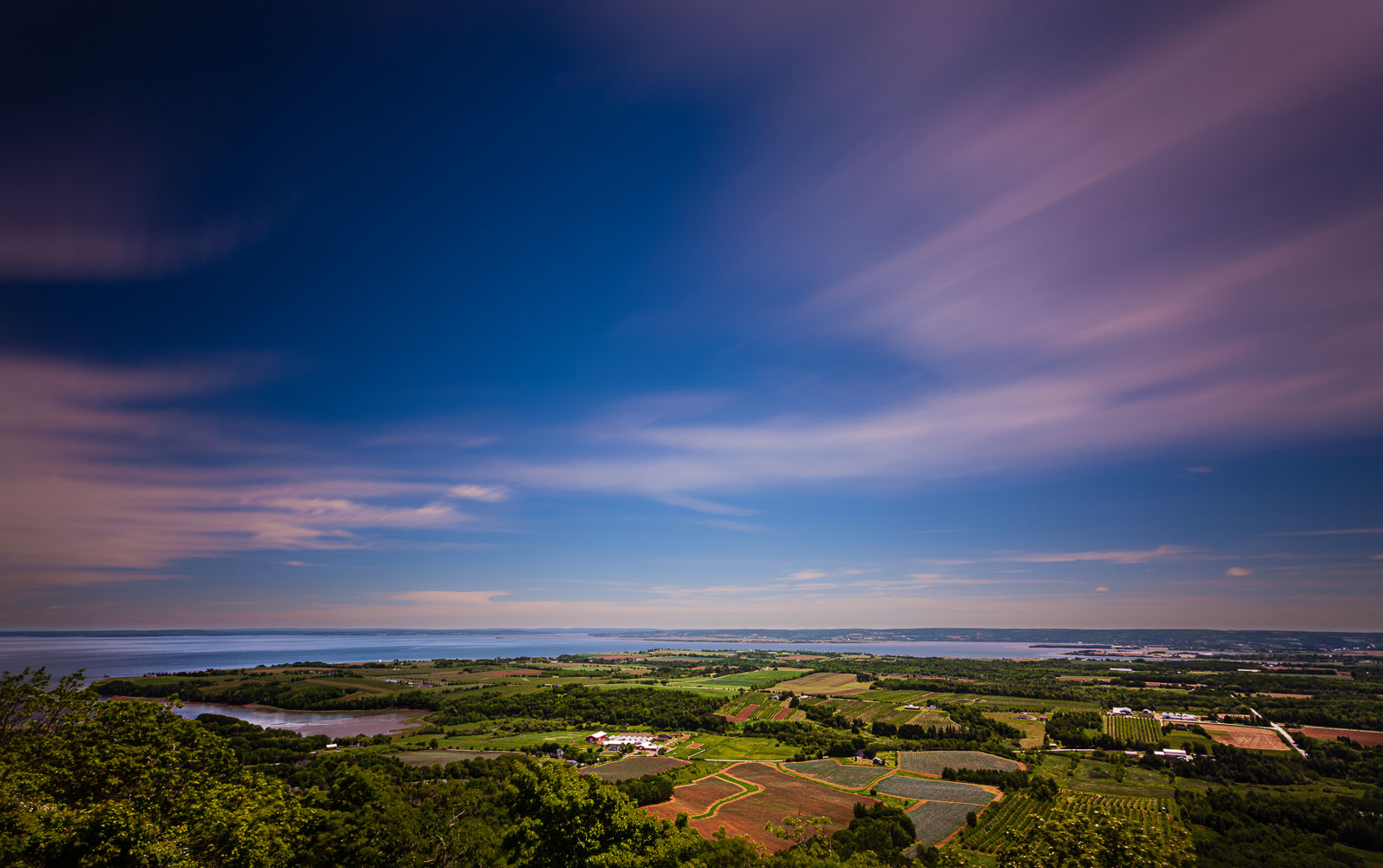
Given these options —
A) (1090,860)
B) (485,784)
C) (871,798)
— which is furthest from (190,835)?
(871,798)

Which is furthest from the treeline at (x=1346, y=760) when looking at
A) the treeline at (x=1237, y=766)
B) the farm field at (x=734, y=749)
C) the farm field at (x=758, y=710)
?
the farm field at (x=758, y=710)

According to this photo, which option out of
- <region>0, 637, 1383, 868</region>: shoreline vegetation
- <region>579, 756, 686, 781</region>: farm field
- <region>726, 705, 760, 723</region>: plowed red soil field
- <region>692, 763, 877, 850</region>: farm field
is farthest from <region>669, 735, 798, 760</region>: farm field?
<region>726, 705, 760, 723</region>: plowed red soil field

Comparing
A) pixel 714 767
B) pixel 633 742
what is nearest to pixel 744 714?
pixel 633 742

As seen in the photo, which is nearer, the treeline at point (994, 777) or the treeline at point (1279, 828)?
the treeline at point (1279, 828)

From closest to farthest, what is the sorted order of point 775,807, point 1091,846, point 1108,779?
1. point 1091,846
2. point 775,807
3. point 1108,779

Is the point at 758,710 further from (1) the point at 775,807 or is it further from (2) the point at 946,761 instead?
(1) the point at 775,807

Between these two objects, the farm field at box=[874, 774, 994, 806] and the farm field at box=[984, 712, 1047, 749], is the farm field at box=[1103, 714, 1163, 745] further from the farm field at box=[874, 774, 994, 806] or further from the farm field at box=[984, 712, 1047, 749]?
the farm field at box=[874, 774, 994, 806]

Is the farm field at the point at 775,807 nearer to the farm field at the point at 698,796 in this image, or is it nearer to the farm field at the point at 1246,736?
the farm field at the point at 698,796
